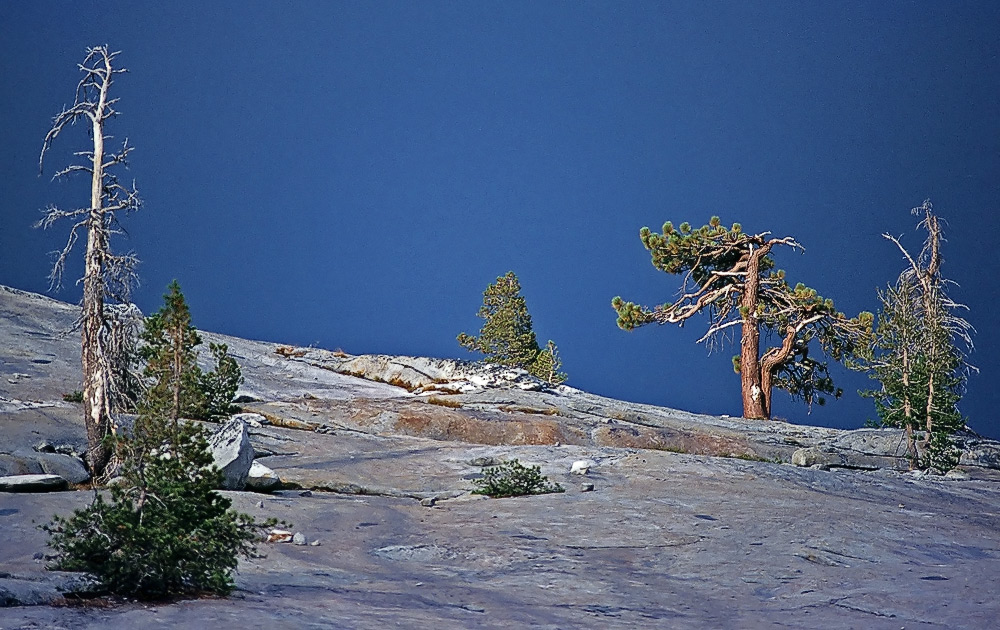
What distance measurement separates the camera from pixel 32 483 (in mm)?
13547

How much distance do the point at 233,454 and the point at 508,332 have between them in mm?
42384

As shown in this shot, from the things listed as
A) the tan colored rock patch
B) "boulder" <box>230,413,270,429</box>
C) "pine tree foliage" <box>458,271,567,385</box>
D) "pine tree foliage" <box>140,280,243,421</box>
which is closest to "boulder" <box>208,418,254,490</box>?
"pine tree foliage" <box>140,280,243,421</box>

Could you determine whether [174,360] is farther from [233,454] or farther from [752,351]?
[752,351]

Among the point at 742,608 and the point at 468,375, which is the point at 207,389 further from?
the point at 468,375

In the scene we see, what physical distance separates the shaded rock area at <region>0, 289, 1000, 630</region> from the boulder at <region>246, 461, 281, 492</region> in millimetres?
428

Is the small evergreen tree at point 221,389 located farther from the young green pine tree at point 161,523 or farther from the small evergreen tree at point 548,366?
the small evergreen tree at point 548,366

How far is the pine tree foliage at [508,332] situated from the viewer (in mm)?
55531

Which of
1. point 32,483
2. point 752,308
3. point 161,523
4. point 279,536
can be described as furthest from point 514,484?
point 752,308

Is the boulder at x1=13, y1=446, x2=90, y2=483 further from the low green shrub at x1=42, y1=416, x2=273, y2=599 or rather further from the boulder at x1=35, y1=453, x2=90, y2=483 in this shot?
the low green shrub at x1=42, y1=416, x2=273, y2=599

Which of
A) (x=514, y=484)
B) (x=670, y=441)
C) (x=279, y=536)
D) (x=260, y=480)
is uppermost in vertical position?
(x=670, y=441)

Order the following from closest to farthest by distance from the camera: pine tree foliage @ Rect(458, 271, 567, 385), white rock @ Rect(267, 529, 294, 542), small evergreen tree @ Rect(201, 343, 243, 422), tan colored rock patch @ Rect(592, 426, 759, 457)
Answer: white rock @ Rect(267, 529, 294, 542)
small evergreen tree @ Rect(201, 343, 243, 422)
tan colored rock patch @ Rect(592, 426, 759, 457)
pine tree foliage @ Rect(458, 271, 567, 385)

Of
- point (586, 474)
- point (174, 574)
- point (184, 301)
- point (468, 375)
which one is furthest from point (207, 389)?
point (468, 375)

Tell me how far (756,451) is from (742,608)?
19298 millimetres

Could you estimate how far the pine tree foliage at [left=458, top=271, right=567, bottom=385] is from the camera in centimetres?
5553
